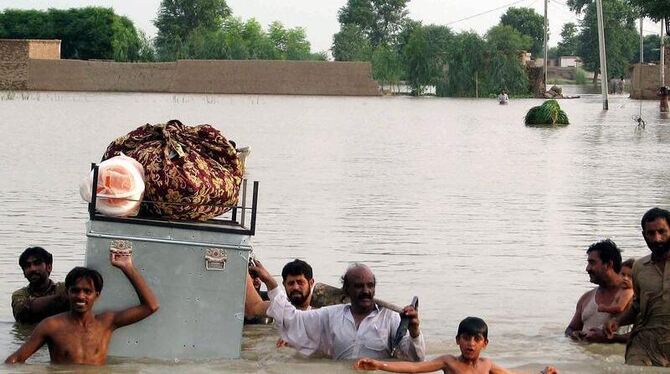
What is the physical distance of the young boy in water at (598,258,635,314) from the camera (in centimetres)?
901

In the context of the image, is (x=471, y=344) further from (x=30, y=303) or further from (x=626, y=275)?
(x=30, y=303)

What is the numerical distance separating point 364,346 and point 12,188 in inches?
502

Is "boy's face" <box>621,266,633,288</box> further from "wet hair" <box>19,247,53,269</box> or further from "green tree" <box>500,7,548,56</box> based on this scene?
"green tree" <box>500,7,548,56</box>

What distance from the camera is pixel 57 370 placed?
8.22 m

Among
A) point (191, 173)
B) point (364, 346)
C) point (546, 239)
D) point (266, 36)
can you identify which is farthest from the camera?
point (266, 36)

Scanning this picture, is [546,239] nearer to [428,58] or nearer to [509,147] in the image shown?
[509,147]

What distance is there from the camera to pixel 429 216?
17.4 metres

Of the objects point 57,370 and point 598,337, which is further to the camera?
point 598,337

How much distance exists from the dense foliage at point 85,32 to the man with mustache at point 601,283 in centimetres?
8806

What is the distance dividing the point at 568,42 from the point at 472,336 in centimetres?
15287

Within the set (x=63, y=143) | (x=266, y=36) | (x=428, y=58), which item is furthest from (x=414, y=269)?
(x=266, y=36)

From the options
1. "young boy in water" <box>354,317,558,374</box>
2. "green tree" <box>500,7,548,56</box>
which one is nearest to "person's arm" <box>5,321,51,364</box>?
"young boy in water" <box>354,317,558,374</box>

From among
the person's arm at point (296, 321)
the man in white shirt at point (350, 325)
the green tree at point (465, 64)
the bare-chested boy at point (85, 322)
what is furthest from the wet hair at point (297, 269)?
the green tree at point (465, 64)

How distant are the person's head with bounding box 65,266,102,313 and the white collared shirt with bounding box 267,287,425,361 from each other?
1.09 meters
